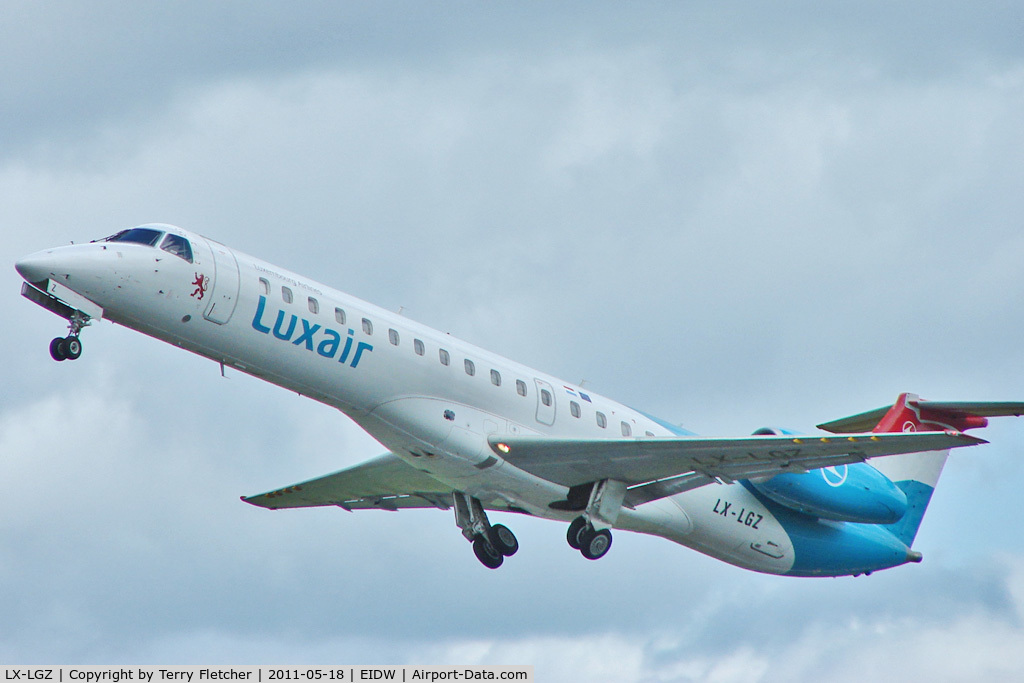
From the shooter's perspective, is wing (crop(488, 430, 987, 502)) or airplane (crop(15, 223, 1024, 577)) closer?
airplane (crop(15, 223, 1024, 577))

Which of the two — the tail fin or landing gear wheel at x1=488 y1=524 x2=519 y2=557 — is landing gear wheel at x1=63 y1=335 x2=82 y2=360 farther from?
the tail fin

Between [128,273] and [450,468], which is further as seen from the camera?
[450,468]

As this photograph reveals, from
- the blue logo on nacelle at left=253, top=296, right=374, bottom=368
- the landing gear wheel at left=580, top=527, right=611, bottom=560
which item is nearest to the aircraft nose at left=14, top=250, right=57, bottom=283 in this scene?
the blue logo on nacelle at left=253, top=296, right=374, bottom=368

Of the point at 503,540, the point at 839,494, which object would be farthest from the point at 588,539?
the point at 839,494

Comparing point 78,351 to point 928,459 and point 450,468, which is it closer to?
point 450,468

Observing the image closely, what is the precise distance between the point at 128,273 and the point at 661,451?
9.98 m

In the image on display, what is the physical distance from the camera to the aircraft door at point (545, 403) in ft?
87.0

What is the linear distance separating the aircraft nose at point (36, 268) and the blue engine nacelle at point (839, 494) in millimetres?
15386

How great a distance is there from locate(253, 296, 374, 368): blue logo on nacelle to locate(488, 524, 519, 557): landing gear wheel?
5915 millimetres

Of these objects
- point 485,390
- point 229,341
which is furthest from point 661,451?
point 229,341

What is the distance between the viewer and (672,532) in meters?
29.1

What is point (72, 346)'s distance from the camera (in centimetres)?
2234

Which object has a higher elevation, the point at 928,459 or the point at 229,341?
the point at 928,459

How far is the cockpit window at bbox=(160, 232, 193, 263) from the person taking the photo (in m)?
22.9
